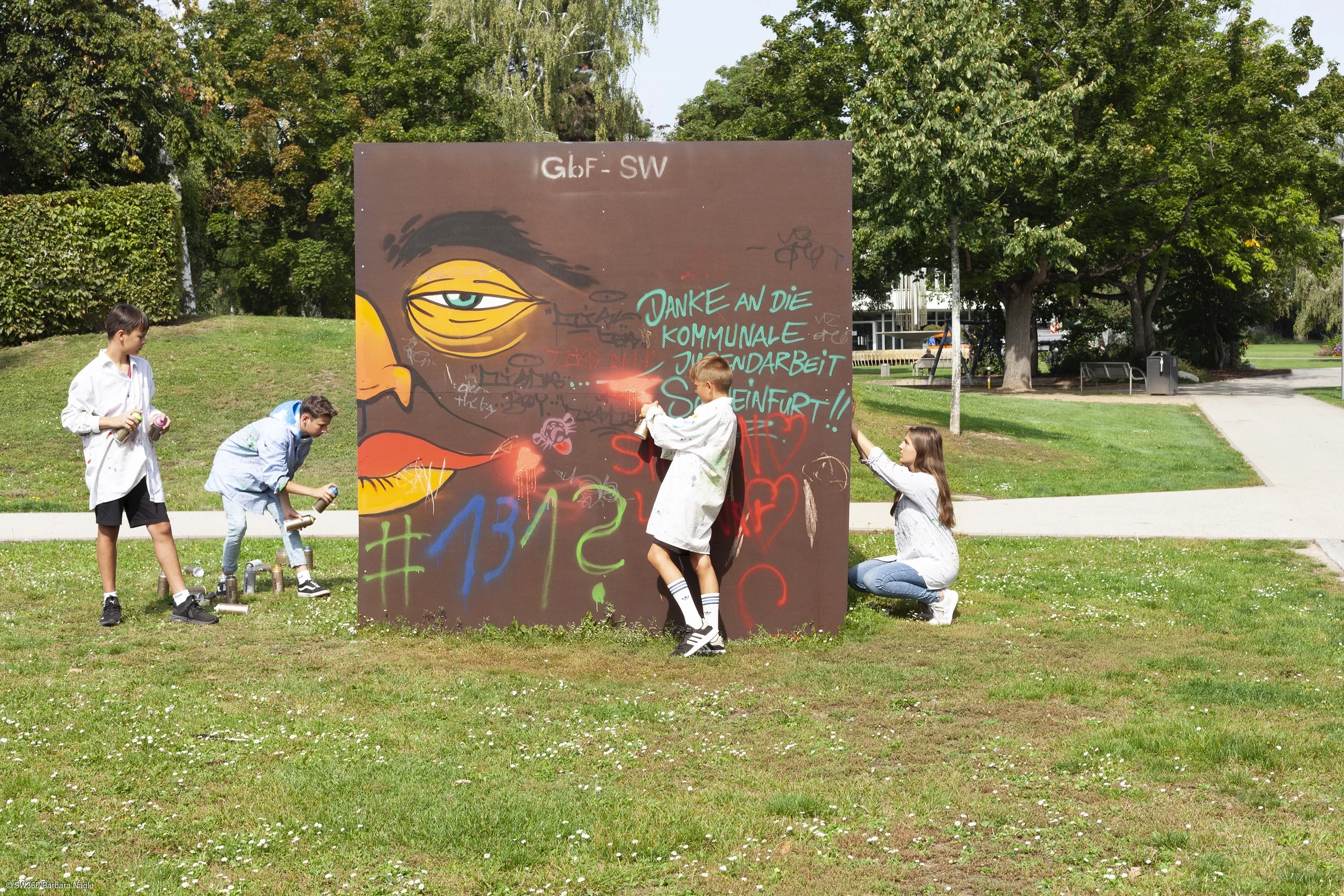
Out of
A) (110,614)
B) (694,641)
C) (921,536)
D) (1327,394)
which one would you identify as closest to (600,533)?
(694,641)

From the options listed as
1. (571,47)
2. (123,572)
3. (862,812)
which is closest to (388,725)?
(862,812)

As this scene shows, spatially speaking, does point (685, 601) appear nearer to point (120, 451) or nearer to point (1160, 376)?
point (120, 451)

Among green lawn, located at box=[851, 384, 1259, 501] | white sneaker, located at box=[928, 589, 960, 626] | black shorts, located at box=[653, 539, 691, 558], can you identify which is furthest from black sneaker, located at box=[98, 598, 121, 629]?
green lawn, located at box=[851, 384, 1259, 501]

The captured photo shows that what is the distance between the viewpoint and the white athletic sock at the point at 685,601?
665 cm

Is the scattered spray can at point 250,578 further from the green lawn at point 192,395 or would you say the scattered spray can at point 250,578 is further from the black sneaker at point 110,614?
the green lawn at point 192,395

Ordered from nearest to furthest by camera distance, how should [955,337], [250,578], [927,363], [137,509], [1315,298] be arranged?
[137,509], [250,578], [955,337], [927,363], [1315,298]

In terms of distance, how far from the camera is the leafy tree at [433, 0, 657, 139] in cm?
3394

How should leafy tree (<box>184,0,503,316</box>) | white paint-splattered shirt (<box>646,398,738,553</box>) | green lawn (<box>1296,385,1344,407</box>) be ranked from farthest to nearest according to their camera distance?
leafy tree (<box>184,0,503,316</box>)
green lawn (<box>1296,385,1344,407</box>)
white paint-splattered shirt (<box>646,398,738,553</box>)

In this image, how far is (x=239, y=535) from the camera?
8.06 meters

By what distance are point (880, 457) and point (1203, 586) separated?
113 inches

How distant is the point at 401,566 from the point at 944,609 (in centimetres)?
334

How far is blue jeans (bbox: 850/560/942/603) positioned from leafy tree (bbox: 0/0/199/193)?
1941cm

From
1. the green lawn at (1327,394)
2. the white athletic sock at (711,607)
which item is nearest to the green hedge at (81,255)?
the white athletic sock at (711,607)

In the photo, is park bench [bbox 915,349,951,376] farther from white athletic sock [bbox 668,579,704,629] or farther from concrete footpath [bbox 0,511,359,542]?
white athletic sock [bbox 668,579,704,629]
